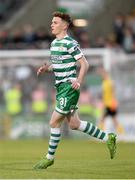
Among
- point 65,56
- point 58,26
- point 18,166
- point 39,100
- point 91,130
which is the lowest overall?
point 39,100

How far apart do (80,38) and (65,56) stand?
1685 cm

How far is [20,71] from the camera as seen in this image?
92.7ft

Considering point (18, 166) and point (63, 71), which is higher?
point (63, 71)

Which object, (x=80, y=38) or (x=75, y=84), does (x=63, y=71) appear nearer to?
(x=75, y=84)

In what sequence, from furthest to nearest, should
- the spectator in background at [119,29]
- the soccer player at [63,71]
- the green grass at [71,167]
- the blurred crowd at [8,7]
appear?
the blurred crowd at [8,7]
the spectator in background at [119,29]
the soccer player at [63,71]
the green grass at [71,167]

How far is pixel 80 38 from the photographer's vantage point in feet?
99.5

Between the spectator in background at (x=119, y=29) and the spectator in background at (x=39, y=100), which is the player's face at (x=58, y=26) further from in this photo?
the spectator in background at (x=119, y=29)

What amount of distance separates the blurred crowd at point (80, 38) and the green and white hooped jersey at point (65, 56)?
15024mm

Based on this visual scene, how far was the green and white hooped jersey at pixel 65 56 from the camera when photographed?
44.3 ft

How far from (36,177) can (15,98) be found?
16.0 metres

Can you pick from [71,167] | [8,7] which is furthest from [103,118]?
[71,167]

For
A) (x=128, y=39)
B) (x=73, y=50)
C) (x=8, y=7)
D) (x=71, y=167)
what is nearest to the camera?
(x=73, y=50)

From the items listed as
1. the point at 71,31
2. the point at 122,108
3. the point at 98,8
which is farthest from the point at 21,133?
the point at 98,8

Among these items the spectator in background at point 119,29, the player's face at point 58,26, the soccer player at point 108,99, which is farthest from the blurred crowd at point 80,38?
the player's face at point 58,26
